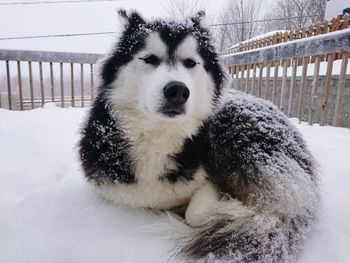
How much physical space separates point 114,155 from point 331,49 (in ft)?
10.6

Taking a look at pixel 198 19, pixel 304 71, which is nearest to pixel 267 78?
pixel 304 71

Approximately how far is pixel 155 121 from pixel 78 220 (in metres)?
0.61

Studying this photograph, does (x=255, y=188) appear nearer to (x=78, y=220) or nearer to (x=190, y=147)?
(x=190, y=147)

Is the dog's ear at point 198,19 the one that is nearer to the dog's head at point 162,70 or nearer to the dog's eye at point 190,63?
the dog's head at point 162,70

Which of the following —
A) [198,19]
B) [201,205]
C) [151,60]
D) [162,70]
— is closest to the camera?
[201,205]

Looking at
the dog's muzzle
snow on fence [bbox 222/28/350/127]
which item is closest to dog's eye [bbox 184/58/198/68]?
the dog's muzzle

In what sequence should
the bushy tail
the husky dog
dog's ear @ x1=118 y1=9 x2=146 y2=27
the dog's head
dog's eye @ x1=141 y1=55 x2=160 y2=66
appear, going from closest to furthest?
the bushy tail → the husky dog → the dog's head → dog's eye @ x1=141 y1=55 x2=160 y2=66 → dog's ear @ x1=118 y1=9 x2=146 y2=27

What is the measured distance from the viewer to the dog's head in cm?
145

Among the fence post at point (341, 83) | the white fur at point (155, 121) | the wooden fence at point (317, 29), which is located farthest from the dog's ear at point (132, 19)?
the wooden fence at point (317, 29)

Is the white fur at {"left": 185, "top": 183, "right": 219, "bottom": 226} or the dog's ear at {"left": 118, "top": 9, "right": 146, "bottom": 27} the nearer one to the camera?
the white fur at {"left": 185, "top": 183, "right": 219, "bottom": 226}

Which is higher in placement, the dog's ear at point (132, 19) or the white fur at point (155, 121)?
the dog's ear at point (132, 19)

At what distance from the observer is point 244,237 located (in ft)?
3.72

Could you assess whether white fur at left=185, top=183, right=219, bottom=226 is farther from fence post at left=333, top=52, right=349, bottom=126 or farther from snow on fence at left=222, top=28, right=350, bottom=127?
fence post at left=333, top=52, right=349, bottom=126

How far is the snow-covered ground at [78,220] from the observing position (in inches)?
45.1
